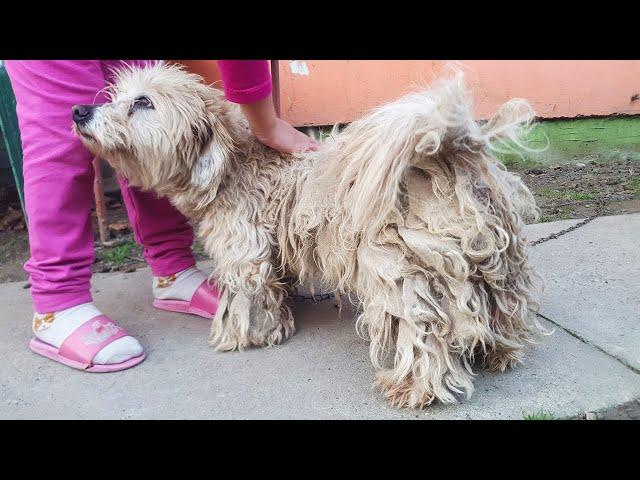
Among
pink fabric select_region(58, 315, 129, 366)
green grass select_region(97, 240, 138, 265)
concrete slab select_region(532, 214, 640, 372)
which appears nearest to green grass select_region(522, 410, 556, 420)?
concrete slab select_region(532, 214, 640, 372)

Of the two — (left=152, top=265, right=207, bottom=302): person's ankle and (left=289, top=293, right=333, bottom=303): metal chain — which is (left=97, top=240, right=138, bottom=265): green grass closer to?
(left=152, top=265, right=207, bottom=302): person's ankle

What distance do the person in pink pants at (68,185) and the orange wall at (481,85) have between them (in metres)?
2.07

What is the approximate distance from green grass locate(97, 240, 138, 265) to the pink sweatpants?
1.28m

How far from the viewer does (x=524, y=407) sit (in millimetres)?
1838

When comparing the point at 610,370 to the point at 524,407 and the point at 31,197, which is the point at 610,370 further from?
the point at 31,197

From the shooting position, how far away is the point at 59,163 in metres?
2.23

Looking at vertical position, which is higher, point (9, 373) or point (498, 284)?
point (498, 284)

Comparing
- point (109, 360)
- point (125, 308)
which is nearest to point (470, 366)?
point (109, 360)

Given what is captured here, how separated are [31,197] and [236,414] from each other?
120 centimetres

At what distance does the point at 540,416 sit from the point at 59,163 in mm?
1975

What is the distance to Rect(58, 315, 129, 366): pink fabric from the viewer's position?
2236 millimetres

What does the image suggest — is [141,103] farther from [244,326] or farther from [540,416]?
[540,416]
